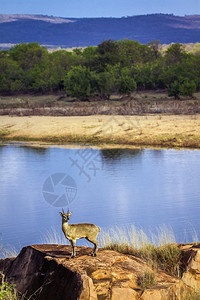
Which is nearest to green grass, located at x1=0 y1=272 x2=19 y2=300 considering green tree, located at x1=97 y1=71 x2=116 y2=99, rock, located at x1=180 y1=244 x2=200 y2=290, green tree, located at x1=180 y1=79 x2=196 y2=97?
rock, located at x1=180 y1=244 x2=200 y2=290

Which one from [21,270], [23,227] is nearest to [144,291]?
A: [21,270]

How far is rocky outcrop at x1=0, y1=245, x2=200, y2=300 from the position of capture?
5625 mm

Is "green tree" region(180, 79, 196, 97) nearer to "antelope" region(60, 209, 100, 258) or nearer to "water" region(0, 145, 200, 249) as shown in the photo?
"water" region(0, 145, 200, 249)

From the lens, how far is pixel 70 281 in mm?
5637

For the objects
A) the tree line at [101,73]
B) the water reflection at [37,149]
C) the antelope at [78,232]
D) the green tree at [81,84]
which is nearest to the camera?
the antelope at [78,232]

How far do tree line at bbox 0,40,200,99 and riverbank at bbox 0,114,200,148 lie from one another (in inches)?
396

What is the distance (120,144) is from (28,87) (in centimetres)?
2676

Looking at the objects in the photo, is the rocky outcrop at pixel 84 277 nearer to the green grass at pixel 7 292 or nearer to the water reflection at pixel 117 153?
the green grass at pixel 7 292

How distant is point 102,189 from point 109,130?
33.7ft

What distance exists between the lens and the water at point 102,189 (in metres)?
12.1

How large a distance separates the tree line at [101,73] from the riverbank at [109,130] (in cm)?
1006

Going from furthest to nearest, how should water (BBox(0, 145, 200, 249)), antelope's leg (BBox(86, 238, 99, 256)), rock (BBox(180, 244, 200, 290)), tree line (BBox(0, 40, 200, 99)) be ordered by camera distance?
tree line (BBox(0, 40, 200, 99))
water (BBox(0, 145, 200, 249))
rock (BBox(180, 244, 200, 290))
antelope's leg (BBox(86, 238, 99, 256))

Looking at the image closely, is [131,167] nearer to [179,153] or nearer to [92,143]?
[179,153]

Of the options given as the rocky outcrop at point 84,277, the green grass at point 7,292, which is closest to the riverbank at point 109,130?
the rocky outcrop at point 84,277
